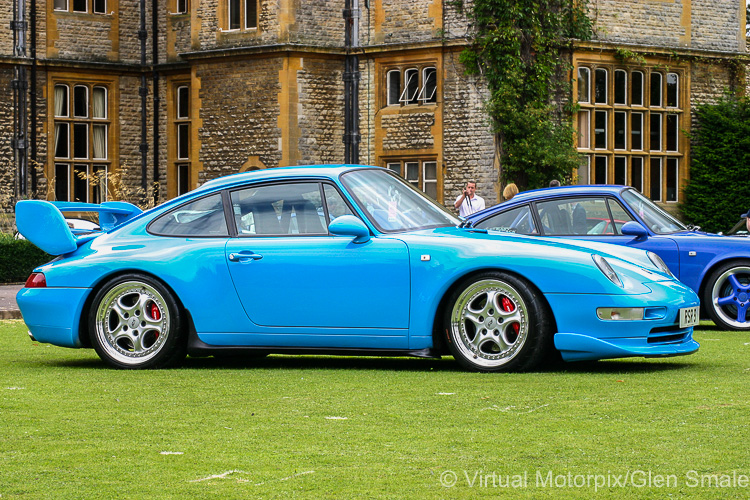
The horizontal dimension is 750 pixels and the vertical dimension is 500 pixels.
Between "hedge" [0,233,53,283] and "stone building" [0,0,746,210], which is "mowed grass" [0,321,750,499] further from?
"stone building" [0,0,746,210]

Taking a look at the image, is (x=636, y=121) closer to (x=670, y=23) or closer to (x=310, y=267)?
(x=670, y=23)

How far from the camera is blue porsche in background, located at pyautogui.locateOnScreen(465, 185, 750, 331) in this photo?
1256cm

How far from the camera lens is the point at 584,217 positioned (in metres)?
12.7

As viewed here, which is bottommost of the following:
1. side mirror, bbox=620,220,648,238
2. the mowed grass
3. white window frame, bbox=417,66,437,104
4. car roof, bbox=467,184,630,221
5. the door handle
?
the mowed grass

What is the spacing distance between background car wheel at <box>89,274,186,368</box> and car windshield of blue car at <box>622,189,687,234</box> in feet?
18.5

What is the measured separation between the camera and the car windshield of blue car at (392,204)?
8727 mm

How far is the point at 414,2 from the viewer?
2780 centimetres

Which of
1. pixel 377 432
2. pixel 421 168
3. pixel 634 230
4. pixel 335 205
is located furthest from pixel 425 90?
pixel 377 432

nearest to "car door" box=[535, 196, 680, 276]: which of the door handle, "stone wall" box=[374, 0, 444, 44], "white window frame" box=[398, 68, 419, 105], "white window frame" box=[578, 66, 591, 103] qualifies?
the door handle

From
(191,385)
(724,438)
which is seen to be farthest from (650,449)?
(191,385)

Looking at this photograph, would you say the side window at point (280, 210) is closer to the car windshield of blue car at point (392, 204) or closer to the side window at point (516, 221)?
the car windshield of blue car at point (392, 204)

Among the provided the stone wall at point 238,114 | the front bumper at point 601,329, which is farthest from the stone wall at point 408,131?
the front bumper at point 601,329

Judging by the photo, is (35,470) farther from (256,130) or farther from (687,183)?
(687,183)

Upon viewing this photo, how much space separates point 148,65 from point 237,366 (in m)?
24.2
